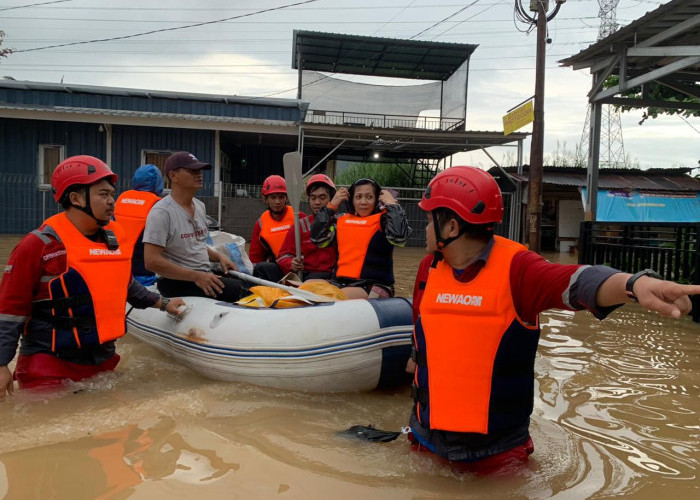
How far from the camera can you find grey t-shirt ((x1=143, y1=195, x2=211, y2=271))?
4.03 meters

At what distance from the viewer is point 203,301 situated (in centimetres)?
430

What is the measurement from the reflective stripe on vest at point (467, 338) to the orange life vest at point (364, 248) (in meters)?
2.19

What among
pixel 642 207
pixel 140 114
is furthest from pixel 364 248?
pixel 642 207

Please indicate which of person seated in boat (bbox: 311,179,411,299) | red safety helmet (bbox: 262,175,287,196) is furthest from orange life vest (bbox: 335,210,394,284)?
red safety helmet (bbox: 262,175,287,196)

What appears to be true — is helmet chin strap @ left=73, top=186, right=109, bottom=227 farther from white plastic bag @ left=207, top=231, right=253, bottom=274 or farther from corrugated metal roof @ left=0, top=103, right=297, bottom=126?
corrugated metal roof @ left=0, top=103, right=297, bottom=126

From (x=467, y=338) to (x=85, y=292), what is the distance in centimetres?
218

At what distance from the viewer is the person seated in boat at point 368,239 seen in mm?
4391

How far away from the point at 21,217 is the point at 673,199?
1795 centimetres

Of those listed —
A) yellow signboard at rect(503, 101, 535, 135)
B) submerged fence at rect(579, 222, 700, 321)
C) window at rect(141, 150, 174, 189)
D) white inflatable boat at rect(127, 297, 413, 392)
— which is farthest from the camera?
window at rect(141, 150, 174, 189)

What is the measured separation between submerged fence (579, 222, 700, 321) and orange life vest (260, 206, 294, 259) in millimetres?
4466

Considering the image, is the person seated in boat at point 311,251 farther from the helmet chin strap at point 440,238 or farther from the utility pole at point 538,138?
the utility pole at point 538,138

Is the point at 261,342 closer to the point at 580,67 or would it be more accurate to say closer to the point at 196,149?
the point at 580,67

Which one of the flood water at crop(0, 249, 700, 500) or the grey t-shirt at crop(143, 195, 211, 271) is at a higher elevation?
the grey t-shirt at crop(143, 195, 211, 271)

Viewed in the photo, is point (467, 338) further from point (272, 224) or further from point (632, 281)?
point (272, 224)
